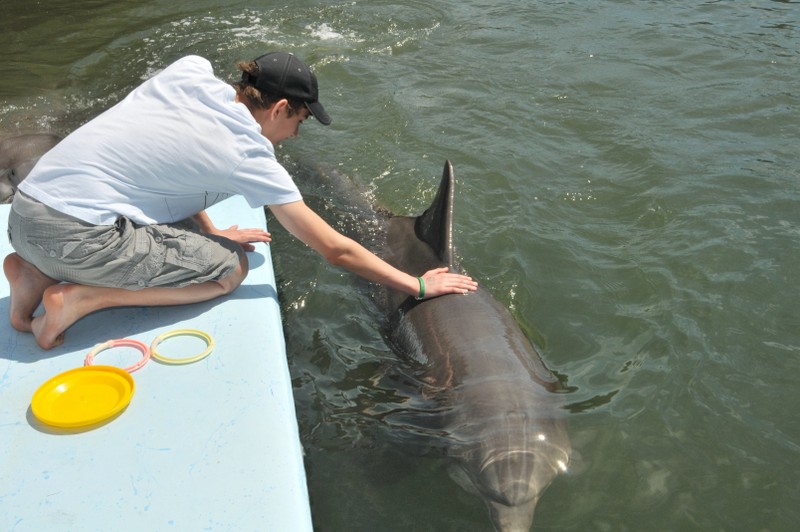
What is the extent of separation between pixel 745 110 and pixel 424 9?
243 inches

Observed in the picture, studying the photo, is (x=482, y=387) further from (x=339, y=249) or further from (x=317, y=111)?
(x=317, y=111)

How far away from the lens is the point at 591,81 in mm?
9609

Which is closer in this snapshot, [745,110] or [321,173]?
[321,173]

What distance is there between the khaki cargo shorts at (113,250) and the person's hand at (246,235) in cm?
63

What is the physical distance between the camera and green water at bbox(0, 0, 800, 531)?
431 centimetres

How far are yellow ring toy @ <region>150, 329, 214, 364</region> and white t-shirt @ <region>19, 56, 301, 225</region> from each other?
2.32 ft

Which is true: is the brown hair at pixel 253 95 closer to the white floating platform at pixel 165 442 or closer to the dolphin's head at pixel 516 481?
the white floating platform at pixel 165 442

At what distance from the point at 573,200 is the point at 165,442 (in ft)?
16.2

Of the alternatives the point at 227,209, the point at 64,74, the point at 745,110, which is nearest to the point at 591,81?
the point at 745,110

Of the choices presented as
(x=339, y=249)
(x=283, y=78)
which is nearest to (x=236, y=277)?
(x=339, y=249)

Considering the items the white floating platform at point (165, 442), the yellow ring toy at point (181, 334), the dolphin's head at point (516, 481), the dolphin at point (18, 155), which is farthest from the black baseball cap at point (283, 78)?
the dolphin at point (18, 155)

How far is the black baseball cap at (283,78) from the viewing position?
14.0 ft

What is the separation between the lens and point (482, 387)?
4.46 m

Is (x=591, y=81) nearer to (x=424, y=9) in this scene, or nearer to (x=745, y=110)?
(x=745, y=110)
